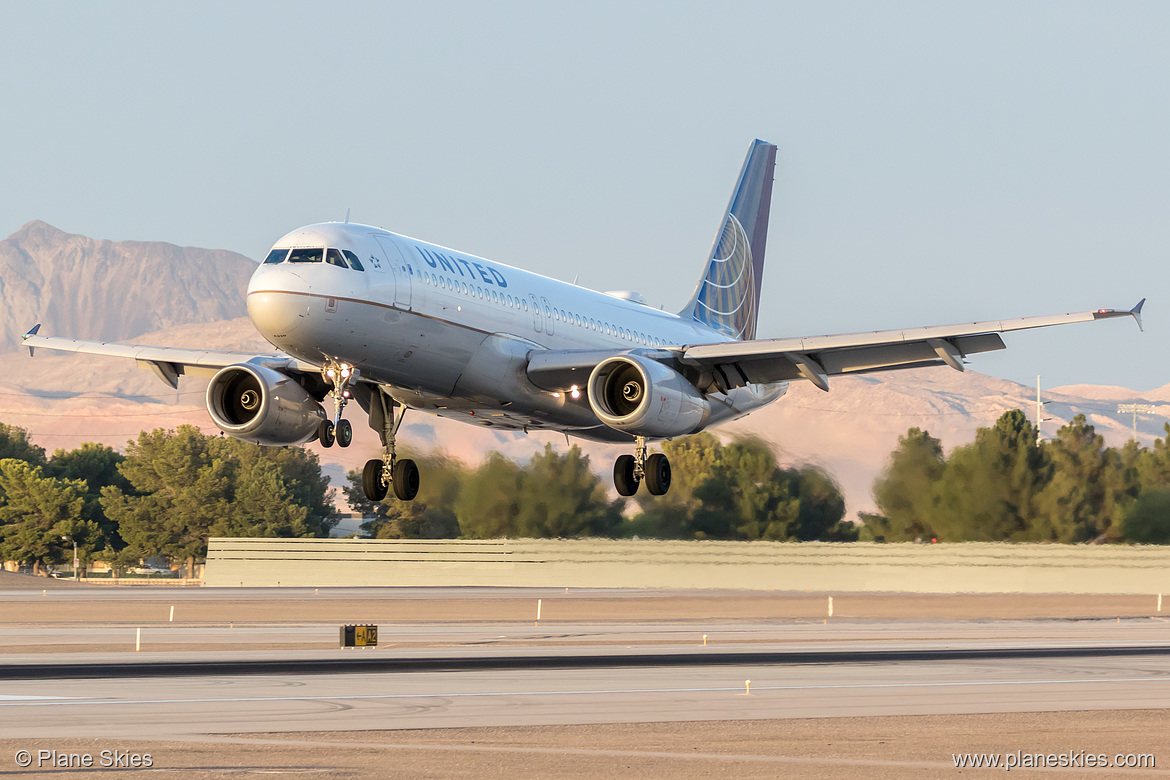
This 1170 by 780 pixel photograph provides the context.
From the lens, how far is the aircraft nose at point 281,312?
3350 centimetres

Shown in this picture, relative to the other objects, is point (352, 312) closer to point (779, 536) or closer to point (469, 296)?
point (469, 296)

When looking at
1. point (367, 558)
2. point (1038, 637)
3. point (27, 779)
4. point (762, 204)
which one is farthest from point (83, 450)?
point (27, 779)

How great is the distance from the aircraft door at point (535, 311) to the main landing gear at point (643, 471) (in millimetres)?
4233

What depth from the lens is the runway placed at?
2305 centimetres

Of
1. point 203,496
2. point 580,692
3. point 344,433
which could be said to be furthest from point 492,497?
point 203,496

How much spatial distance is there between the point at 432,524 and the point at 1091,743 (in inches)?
3181

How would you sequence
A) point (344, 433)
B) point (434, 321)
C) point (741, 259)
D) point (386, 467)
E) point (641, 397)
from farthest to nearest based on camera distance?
point (741, 259) < point (386, 467) < point (641, 397) < point (344, 433) < point (434, 321)

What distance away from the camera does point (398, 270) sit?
35344 mm

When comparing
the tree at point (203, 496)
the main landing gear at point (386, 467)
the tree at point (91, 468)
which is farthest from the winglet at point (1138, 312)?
the tree at point (91, 468)

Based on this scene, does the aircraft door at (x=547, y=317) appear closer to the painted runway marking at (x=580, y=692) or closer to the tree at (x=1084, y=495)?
the painted runway marking at (x=580, y=692)

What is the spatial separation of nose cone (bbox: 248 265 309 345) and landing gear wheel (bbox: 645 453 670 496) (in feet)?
40.0

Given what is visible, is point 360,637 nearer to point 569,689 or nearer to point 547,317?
point 547,317

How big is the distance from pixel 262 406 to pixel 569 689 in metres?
12.7

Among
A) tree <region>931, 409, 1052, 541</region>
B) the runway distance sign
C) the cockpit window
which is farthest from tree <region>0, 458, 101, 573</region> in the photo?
the cockpit window
